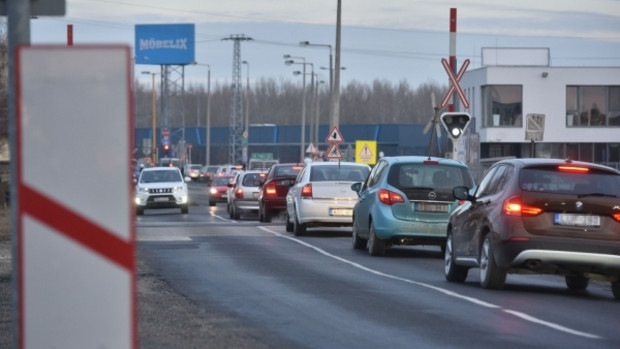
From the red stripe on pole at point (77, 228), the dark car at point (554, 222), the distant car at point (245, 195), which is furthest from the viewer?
the distant car at point (245, 195)

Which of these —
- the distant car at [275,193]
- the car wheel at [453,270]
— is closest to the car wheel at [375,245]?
the car wheel at [453,270]

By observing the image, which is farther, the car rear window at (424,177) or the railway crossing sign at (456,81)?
the railway crossing sign at (456,81)

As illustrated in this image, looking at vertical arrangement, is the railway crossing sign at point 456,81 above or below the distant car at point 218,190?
above

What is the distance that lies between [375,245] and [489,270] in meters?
6.96

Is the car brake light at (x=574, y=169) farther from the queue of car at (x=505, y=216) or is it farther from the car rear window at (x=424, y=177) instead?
the car rear window at (x=424, y=177)

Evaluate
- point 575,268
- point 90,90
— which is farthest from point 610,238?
point 90,90

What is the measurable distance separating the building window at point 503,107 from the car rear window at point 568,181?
63190 millimetres

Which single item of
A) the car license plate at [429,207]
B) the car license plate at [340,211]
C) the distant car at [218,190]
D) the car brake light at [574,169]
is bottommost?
the distant car at [218,190]

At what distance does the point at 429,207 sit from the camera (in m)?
23.4

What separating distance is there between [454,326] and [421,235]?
1068 cm

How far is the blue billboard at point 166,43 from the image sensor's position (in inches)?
3907

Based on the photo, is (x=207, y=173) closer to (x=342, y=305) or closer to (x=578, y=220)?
(x=578, y=220)

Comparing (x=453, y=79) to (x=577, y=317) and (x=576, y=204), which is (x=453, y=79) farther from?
(x=577, y=317)

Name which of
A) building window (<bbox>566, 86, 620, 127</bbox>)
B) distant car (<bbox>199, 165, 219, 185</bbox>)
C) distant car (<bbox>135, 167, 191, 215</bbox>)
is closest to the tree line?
distant car (<bbox>199, 165, 219, 185</bbox>)
